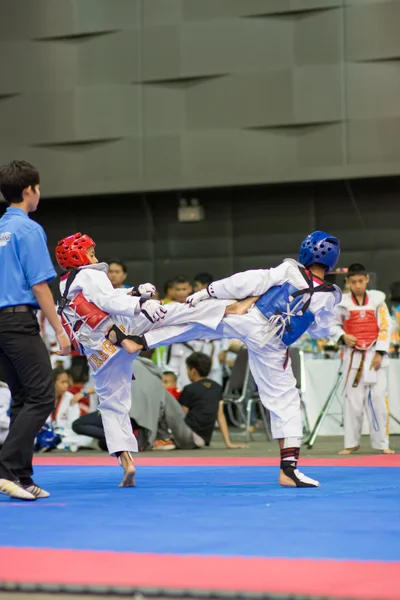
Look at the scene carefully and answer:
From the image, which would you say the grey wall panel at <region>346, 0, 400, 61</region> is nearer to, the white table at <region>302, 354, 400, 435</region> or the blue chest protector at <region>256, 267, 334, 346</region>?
the white table at <region>302, 354, 400, 435</region>

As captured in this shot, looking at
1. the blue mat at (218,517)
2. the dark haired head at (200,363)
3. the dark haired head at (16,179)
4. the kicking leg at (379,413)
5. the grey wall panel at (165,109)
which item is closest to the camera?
the blue mat at (218,517)

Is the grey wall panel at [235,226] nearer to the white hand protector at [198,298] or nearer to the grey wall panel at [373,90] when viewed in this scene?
the grey wall panel at [373,90]

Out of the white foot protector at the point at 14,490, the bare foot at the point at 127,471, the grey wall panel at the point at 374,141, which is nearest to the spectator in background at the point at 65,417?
the bare foot at the point at 127,471

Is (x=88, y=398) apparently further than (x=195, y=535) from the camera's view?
Yes

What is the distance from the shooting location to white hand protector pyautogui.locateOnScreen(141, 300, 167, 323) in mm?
4793

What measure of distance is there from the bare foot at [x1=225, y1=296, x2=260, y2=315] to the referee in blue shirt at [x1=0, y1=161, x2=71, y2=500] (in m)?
0.94

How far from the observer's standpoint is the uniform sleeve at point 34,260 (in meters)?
4.45

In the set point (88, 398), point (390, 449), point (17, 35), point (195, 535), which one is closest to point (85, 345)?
point (195, 535)

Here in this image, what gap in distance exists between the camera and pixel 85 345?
513 centimetres

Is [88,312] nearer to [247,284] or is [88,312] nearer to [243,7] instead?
[247,284]

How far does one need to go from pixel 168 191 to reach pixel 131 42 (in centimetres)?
207

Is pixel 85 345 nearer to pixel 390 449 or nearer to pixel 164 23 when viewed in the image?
pixel 390 449

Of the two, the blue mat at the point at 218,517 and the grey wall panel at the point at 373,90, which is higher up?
the grey wall panel at the point at 373,90

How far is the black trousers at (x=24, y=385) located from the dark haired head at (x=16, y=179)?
1.92 feet
